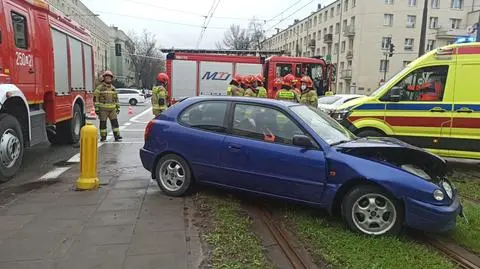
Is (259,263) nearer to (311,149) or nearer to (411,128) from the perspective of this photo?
(311,149)

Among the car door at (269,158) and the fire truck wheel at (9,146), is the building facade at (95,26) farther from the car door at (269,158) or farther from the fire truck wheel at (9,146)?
the car door at (269,158)

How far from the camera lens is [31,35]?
26.7 ft

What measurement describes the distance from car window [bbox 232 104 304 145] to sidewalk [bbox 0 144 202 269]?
1.20 metres

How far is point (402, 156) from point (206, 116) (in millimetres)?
2535

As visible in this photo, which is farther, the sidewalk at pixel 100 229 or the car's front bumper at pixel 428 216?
the car's front bumper at pixel 428 216

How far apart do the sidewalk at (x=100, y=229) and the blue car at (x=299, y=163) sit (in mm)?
645

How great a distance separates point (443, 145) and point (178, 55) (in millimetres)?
13960

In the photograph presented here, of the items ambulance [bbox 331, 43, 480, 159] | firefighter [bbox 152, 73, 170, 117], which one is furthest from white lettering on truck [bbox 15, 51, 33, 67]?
ambulance [bbox 331, 43, 480, 159]

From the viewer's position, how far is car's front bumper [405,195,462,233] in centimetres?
450

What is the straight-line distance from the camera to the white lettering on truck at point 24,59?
7539 mm

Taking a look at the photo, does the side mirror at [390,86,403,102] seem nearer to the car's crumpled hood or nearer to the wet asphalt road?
the car's crumpled hood

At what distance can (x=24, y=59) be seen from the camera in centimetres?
782

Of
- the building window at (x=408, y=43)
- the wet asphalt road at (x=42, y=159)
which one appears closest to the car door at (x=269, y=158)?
the wet asphalt road at (x=42, y=159)

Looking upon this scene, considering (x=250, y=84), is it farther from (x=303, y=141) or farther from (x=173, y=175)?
(x=303, y=141)
